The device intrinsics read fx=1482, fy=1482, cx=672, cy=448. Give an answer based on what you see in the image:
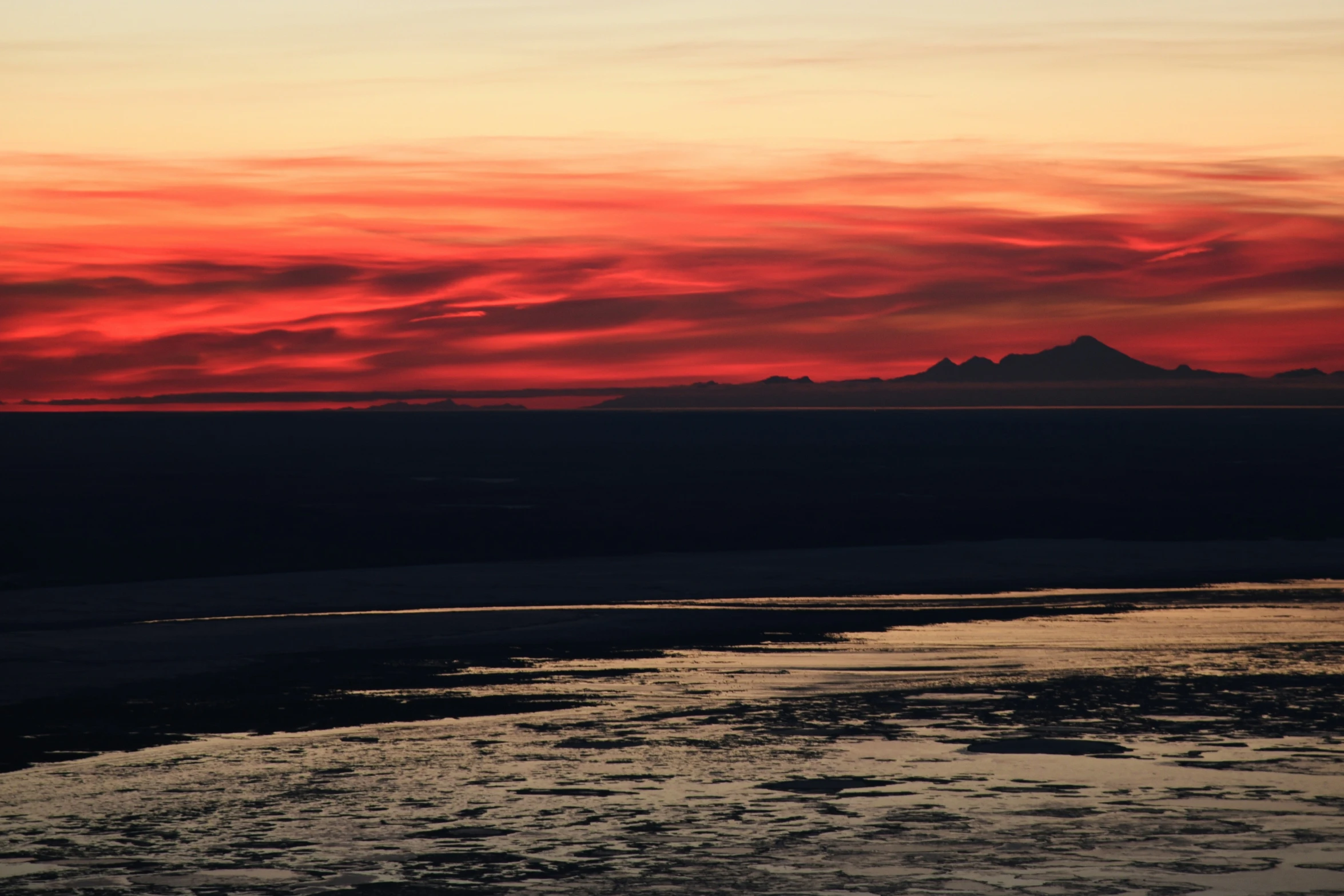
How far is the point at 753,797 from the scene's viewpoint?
39.7 feet

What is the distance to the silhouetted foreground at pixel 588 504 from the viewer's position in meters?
46.3

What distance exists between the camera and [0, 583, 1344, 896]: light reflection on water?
32.7 feet

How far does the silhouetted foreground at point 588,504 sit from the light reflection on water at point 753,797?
24.2 m

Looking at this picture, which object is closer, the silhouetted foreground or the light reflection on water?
the light reflection on water

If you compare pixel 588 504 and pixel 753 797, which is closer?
pixel 753 797

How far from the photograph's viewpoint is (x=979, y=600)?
27047 mm

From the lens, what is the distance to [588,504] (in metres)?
66.0

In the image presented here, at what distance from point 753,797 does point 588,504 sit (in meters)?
54.1

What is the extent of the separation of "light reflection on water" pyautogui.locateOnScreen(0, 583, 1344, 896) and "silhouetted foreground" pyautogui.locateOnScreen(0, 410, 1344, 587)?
2421 centimetres

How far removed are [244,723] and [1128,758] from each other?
29.1ft

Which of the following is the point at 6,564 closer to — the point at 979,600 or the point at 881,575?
the point at 881,575

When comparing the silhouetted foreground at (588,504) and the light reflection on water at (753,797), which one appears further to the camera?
the silhouetted foreground at (588,504)

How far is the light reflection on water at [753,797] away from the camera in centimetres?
998

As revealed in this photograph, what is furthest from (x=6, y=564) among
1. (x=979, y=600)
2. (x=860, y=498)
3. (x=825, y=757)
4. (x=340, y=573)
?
(x=860, y=498)
